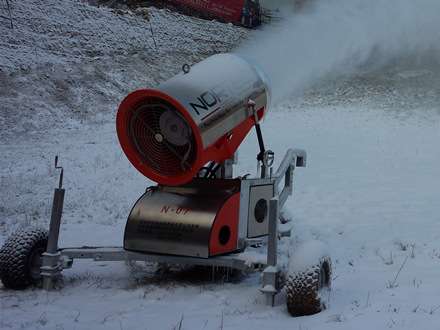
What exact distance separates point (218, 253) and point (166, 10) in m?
25.7

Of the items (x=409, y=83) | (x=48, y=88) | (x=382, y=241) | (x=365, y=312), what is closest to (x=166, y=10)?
(x=48, y=88)

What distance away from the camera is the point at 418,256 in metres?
4.50

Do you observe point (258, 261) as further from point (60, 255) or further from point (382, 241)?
point (382, 241)

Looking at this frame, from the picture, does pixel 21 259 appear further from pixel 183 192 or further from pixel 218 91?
pixel 218 91

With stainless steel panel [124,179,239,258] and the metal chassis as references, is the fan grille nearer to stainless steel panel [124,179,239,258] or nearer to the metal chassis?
stainless steel panel [124,179,239,258]

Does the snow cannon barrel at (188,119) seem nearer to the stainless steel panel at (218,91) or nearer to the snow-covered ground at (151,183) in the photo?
the stainless steel panel at (218,91)

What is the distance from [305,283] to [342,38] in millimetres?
14412

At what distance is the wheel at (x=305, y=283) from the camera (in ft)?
9.78

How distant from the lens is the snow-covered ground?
3.24 metres

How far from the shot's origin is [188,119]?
358cm

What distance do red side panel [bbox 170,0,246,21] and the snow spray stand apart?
8.05m

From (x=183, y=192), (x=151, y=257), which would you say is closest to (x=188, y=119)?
(x=183, y=192)

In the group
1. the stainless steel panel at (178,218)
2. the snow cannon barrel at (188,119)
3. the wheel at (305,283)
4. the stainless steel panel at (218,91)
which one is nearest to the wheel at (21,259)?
the stainless steel panel at (178,218)

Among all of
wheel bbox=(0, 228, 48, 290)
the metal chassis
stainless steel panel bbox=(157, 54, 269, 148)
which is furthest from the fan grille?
wheel bbox=(0, 228, 48, 290)
